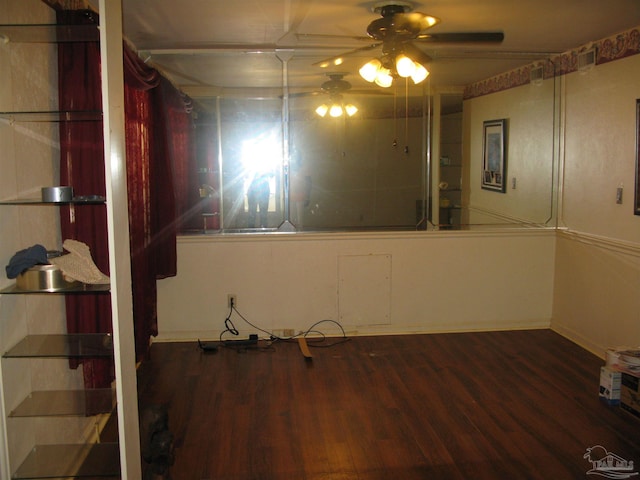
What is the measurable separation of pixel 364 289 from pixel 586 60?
2.51 m

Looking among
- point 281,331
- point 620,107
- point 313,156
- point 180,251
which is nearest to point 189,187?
point 180,251

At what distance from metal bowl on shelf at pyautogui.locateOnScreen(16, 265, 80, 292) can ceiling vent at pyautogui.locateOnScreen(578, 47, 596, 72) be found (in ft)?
13.3

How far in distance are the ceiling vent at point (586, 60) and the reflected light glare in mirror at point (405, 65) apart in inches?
73.5

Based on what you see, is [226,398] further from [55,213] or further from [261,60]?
[261,60]

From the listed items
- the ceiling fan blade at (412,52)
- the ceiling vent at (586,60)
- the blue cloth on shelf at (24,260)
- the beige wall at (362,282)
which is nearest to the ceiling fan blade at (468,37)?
the ceiling fan blade at (412,52)

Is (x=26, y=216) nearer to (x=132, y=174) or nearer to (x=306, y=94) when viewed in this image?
(x=132, y=174)

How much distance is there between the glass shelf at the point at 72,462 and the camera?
84.6 inches

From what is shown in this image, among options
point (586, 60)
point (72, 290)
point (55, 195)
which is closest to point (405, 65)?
point (586, 60)

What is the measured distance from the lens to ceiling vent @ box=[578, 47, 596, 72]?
4.37 meters

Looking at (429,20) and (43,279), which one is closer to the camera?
(43,279)

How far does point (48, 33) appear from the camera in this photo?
2.40 m

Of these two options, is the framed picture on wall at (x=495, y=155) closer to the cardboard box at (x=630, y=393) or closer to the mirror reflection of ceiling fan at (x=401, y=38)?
the mirror reflection of ceiling fan at (x=401, y=38)

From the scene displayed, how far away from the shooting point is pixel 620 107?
4059 mm

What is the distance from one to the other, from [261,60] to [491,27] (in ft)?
5.83
